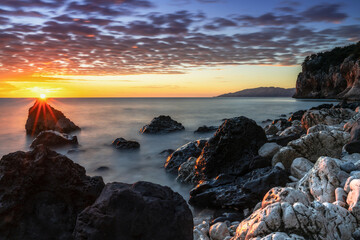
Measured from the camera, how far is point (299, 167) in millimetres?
7066

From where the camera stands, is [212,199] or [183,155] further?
[183,155]

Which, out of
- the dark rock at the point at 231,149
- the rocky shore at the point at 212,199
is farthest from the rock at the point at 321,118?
the dark rock at the point at 231,149

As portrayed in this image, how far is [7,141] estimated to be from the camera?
67.9 ft

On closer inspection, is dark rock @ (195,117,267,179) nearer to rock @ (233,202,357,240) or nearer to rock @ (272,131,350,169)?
rock @ (272,131,350,169)

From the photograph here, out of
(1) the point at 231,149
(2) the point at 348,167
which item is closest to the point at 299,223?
(2) the point at 348,167

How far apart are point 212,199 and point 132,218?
12.5 feet

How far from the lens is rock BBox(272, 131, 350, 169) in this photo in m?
7.86

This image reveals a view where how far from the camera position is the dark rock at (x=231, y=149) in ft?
28.1

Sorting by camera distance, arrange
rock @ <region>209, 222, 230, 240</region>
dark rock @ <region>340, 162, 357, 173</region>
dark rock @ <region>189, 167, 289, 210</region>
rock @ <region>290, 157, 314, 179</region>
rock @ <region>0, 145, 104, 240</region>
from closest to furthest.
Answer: rock @ <region>0, 145, 104, 240</region> < rock @ <region>209, 222, 230, 240</region> < dark rock @ <region>340, 162, 357, 173</region> < dark rock @ <region>189, 167, 289, 210</region> < rock @ <region>290, 157, 314, 179</region>

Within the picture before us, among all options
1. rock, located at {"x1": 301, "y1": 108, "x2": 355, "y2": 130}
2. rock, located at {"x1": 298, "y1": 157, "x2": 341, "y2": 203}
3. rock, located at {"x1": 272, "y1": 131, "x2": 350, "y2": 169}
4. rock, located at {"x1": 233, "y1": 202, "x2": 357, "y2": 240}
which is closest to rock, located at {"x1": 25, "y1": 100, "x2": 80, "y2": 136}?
rock, located at {"x1": 301, "y1": 108, "x2": 355, "y2": 130}

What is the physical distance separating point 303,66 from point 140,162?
377 feet

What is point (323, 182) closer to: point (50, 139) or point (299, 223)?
point (299, 223)

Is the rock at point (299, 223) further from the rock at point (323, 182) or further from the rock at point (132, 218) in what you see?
the rock at point (323, 182)

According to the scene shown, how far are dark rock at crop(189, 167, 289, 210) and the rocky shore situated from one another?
0.03m
